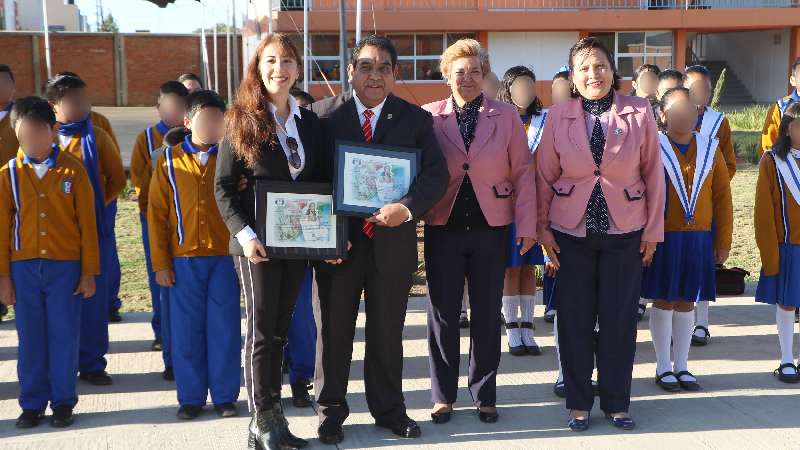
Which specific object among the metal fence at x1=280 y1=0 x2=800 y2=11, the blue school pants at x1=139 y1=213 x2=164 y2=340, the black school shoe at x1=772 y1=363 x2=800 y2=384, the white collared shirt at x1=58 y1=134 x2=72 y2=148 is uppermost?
the metal fence at x1=280 y1=0 x2=800 y2=11

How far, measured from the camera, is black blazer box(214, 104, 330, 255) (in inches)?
182

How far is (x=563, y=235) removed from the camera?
5.23 m

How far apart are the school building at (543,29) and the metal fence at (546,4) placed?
4 cm

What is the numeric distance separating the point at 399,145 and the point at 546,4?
3185 cm

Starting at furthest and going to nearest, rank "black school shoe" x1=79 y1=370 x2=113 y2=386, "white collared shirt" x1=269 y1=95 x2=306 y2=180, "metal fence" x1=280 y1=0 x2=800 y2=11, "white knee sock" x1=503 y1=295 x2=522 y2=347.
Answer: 1. "metal fence" x1=280 y1=0 x2=800 y2=11
2. "white knee sock" x1=503 y1=295 x2=522 y2=347
3. "black school shoe" x1=79 y1=370 x2=113 y2=386
4. "white collared shirt" x1=269 y1=95 x2=306 y2=180

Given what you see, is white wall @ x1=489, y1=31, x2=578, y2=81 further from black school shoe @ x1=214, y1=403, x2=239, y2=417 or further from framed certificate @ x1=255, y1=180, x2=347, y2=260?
framed certificate @ x1=255, y1=180, x2=347, y2=260

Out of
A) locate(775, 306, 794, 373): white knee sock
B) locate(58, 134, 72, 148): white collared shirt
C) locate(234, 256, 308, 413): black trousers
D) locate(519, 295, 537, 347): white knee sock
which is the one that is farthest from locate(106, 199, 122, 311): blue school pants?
locate(775, 306, 794, 373): white knee sock

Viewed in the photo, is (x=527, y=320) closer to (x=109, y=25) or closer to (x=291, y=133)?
(x=291, y=133)

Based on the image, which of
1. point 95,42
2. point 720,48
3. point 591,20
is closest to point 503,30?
point 591,20

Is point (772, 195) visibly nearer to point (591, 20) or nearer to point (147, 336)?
point (147, 336)

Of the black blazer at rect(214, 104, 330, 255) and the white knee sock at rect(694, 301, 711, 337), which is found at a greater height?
the black blazer at rect(214, 104, 330, 255)

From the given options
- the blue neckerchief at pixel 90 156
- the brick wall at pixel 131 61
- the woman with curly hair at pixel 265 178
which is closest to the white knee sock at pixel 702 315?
the woman with curly hair at pixel 265 178

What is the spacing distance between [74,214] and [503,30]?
30.5m

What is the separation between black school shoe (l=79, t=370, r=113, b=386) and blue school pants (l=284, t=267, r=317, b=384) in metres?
1.22
